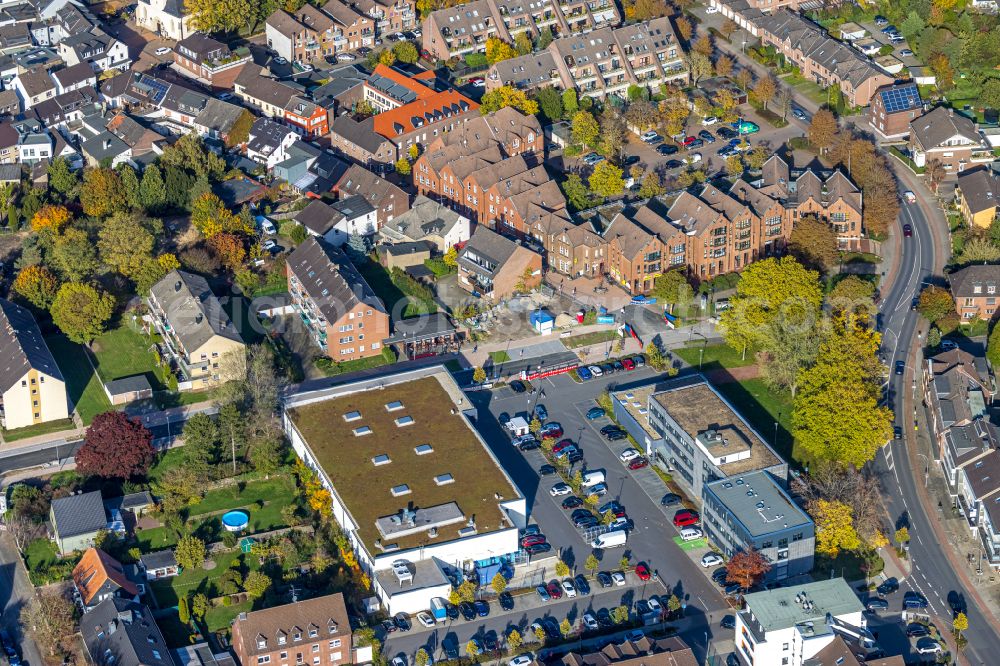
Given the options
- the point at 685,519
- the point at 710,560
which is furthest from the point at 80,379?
the point at 710,560

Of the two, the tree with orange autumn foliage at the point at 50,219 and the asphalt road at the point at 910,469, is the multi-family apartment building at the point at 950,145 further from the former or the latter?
the tree with orange autumn foliage at the point at 50,219

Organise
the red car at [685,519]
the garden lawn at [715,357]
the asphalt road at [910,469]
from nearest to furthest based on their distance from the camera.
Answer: the asphalt road at [910,469], the red car at [685,519], the garden lawn at [715,357]

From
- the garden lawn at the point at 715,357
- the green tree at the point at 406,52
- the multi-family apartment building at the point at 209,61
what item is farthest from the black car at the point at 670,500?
the multi-family apartment building at the point at 209,61

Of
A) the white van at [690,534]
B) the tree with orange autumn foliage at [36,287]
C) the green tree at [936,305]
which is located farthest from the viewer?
the tree with orange autumn foliage at [36,287]

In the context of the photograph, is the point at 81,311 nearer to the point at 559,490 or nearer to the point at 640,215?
the point at 559,490

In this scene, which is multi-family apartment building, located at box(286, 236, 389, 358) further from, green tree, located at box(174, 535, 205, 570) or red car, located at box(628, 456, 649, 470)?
green tree, located at box(174, 535, 205, 570)

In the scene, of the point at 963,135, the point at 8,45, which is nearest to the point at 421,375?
the point at 963,135

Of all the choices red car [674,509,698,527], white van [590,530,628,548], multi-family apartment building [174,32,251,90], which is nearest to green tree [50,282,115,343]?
multi-family apartment building [174,32,251,90]

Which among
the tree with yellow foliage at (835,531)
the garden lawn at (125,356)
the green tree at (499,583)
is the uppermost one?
the tree with yellow foliage at (835,531)
